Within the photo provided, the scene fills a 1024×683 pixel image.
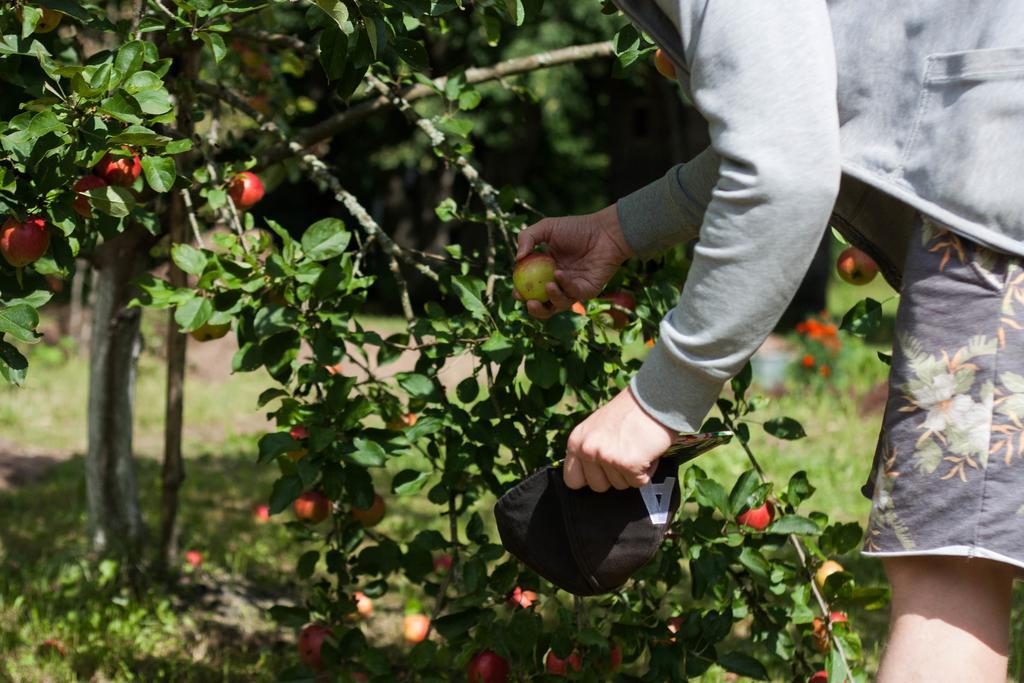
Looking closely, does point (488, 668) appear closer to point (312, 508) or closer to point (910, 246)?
point (312, 508)

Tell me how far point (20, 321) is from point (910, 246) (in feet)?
3.90

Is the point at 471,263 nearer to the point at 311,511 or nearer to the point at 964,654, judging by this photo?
the point at 311,511

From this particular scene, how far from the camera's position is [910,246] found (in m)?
1.08

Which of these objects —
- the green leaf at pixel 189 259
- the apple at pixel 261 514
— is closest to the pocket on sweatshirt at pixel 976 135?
the green leaf at pixel 189 259

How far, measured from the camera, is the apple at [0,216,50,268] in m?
1.63

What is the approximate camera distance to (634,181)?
10.7 meters

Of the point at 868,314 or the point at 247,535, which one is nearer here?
the point at 868,314

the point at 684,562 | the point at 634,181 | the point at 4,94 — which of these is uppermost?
the point at 634,181

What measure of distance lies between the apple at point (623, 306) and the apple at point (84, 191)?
0.89 metres

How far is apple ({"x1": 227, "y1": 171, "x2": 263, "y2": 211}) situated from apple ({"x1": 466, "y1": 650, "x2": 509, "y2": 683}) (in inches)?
40.3

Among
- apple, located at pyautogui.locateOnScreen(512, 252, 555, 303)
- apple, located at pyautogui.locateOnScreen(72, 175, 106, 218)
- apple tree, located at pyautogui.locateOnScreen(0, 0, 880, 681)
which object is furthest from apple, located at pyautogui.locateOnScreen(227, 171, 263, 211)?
A: apple, located at pyautogui.locateOnScreen(512, 252, 555, 303)

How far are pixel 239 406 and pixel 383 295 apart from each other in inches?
249

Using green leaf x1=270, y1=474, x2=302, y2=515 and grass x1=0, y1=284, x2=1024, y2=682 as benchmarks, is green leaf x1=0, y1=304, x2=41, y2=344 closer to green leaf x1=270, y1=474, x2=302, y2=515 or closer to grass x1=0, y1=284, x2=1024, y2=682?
green leaf x1=270, y1=474, x2=302, y2=515

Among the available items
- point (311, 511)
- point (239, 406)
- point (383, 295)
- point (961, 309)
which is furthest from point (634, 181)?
point (961, 309)
